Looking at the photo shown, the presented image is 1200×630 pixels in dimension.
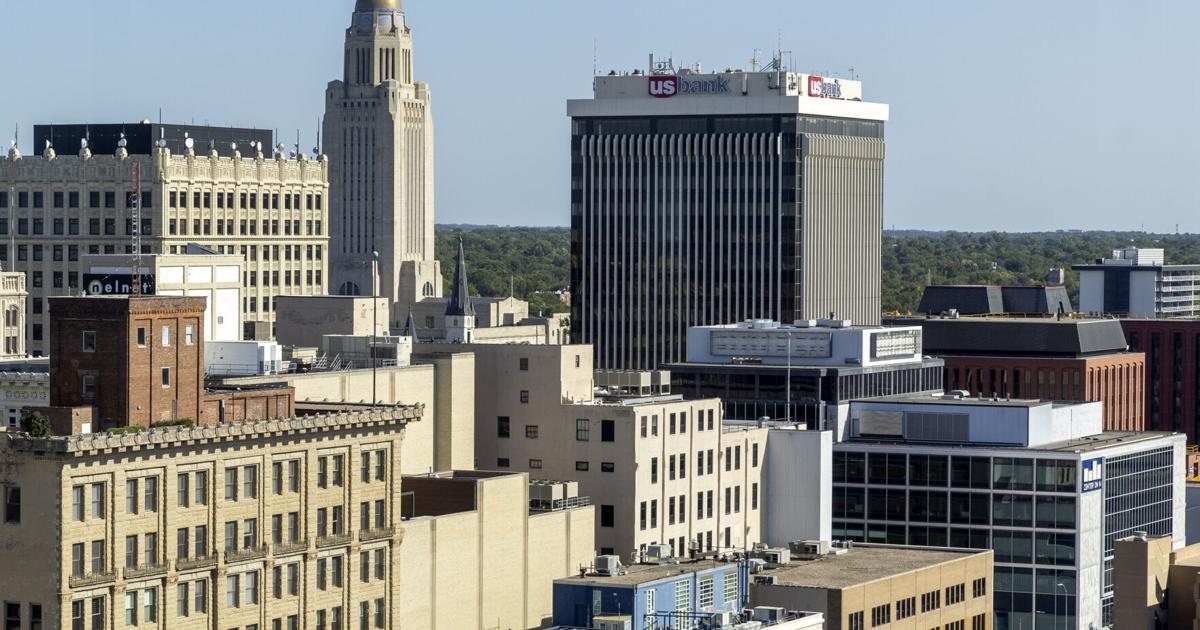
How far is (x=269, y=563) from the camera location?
156 m

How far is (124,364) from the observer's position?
494ft

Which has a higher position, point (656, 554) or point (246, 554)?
point (246, 554)

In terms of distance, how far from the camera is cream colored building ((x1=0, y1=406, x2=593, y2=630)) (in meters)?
142

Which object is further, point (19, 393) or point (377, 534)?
point (19, 393)

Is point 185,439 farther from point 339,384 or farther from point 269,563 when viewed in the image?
point 339,384

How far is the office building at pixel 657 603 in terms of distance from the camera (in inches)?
6442

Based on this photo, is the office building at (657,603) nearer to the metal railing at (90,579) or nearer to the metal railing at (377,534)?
the metal railing at (377,534)

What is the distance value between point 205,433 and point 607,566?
3204cm

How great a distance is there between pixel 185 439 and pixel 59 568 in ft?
36.7

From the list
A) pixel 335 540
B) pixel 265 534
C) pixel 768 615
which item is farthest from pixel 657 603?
pixel 265 534

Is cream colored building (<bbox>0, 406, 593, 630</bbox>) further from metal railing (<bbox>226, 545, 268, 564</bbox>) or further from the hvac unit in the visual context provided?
the hvac unit

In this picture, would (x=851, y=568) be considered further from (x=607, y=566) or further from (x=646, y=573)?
(x=607, y=566)

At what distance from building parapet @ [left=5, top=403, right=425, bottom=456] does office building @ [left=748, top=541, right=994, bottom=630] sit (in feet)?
88.8

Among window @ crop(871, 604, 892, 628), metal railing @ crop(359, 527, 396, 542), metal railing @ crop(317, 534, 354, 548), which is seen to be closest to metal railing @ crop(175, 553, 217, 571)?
metal railing @ crop(317, 534, 354, 548)
